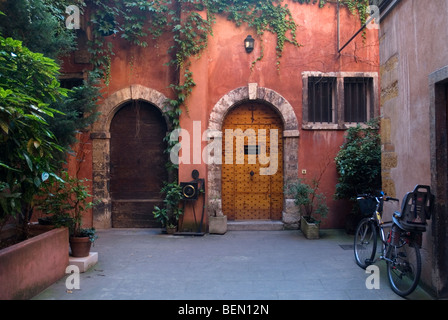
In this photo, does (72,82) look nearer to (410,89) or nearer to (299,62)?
(299,62)

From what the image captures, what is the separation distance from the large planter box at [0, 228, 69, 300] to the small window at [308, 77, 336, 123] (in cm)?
559

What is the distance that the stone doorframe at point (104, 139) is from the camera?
7.88m

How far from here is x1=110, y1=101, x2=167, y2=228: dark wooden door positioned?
8.03 metres

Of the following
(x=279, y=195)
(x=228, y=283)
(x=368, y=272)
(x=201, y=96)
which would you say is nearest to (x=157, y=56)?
(x=201, y=96)

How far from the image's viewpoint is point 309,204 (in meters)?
7.53

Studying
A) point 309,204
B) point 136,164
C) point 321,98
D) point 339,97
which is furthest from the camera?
point 136,164

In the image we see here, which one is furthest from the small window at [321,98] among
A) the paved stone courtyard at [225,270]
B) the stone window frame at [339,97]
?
the paved stone courtyard at [225,270]

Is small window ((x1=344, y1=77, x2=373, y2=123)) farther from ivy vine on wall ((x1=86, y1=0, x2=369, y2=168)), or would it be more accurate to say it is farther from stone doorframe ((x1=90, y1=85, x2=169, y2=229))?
stone doorframe ((x1=90, y1=85, x2=169, y2=229))

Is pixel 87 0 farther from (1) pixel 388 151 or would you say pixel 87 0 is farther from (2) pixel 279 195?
(1) pixel 388 151

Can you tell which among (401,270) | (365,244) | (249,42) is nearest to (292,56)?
(249,42)

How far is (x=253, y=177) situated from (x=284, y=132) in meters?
1.21
